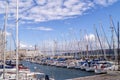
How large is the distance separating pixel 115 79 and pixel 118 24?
30.0 metres

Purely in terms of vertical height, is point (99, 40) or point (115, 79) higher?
point (99, 40)

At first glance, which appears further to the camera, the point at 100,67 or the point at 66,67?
the point at 66,67

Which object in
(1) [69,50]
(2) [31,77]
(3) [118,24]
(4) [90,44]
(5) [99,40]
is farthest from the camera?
(1) [69,50]

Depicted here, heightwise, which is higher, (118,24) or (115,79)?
(118,24)

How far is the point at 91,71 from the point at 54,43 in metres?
47.8

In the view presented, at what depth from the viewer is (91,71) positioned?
64500 mm

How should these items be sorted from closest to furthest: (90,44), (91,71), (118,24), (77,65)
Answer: (118,24) → (91,71) → (77,65) → (90,44)

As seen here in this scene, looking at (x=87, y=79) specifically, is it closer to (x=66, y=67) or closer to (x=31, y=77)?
(x=31, y=77)

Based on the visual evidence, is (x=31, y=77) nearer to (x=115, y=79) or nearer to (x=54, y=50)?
(x=115, y=79)

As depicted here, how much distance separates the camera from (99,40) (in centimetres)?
8138

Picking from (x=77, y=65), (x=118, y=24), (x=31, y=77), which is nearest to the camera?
(x=31, y=77)

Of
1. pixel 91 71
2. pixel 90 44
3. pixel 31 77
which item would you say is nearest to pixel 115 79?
pixel 31 77

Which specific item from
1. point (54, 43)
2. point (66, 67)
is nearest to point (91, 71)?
point (66, 67)

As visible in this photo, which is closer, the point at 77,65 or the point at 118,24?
the point at 118,24
